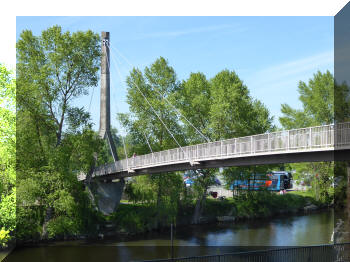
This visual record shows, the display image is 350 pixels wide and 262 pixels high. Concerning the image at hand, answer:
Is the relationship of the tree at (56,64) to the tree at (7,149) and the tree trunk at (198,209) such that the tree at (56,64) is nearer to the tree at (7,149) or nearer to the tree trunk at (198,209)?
the tree at (7,149)

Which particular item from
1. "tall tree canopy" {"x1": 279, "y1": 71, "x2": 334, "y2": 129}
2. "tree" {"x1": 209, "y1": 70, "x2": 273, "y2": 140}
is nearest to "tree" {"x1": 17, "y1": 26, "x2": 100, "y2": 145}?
"tree" {"x1": 209, "y1": 70, "x2": 273, "y2": 140}

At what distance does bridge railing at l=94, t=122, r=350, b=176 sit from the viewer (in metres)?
15.4

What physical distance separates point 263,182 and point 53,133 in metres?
18.9

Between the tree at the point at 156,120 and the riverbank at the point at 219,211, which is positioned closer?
the riverbank at the point at 219,211

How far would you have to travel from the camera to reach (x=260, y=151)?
18188 mm

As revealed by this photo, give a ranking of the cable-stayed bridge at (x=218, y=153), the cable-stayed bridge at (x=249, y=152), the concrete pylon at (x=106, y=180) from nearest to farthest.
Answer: the cable-stayed bridge at (x=249, y=152), the cable-stayed bridge at (x=218, y=153), the concrete pylon at (x=106, y=180)

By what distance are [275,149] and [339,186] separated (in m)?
19.3

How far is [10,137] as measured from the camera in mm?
19844

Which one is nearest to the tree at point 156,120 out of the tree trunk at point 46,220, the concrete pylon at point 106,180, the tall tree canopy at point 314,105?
the concrete pylon at point 106,180

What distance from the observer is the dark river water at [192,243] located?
2097 centimetres

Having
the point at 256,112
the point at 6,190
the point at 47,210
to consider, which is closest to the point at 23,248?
the point at 47,210

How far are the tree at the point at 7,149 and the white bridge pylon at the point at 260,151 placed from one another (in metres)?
7.69

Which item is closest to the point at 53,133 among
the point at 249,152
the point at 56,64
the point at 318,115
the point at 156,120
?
the point at 56,64

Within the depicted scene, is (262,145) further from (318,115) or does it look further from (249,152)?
(318,115)
